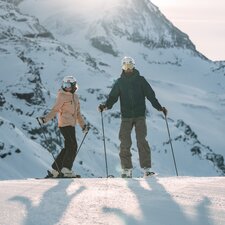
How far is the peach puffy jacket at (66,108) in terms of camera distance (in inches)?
429

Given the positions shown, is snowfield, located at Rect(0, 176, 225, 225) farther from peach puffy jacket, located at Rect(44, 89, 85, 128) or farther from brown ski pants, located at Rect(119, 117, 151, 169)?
peach puffy jacket, located at Rect(44, 89, 85, 128)

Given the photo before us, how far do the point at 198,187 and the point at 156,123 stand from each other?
10626 cm

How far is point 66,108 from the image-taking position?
36.1ft

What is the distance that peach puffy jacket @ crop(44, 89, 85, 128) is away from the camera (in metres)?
10.9

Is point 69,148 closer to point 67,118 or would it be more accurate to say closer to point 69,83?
point 67,118

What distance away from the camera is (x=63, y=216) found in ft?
15.9

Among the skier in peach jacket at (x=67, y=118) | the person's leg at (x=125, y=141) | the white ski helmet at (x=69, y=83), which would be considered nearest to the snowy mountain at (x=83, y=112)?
the skier in peach jacket at (x=67, y=118)

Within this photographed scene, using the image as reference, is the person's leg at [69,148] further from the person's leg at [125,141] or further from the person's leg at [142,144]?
the person's leg at [142,144]

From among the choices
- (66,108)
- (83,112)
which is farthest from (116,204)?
(83,112)

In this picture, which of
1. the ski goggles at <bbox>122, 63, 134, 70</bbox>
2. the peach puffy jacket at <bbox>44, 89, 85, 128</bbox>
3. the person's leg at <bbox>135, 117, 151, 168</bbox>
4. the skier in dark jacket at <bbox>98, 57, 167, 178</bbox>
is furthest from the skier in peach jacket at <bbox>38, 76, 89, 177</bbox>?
the person's leg at <bbox>135, 117, 151, 168</bbox>

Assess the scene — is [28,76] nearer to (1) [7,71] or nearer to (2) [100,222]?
(1) [7,71]

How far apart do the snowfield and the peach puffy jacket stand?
3.78 meters

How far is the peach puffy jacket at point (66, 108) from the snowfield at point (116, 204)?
149 inches

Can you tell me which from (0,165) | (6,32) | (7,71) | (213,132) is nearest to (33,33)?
(6,32)
